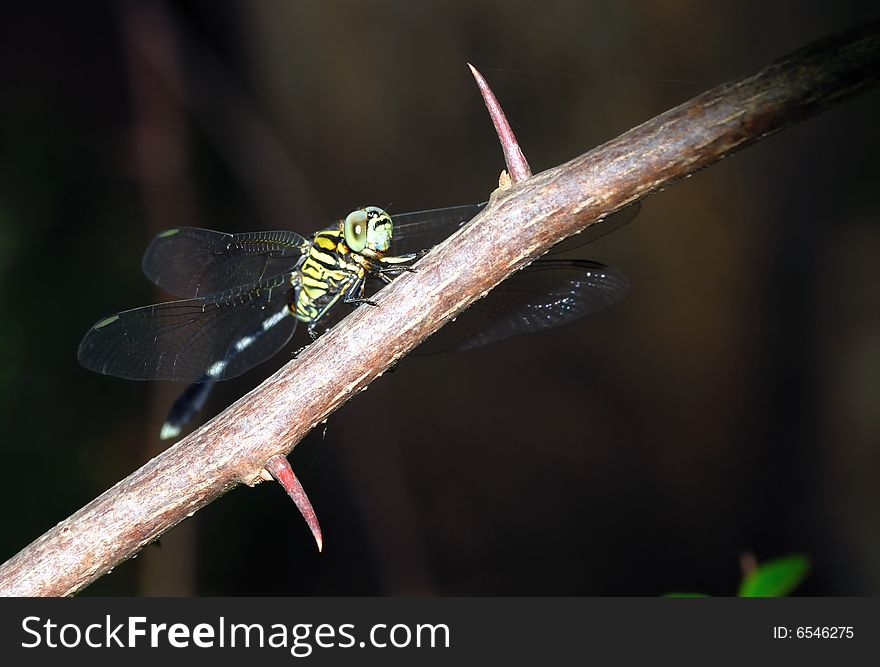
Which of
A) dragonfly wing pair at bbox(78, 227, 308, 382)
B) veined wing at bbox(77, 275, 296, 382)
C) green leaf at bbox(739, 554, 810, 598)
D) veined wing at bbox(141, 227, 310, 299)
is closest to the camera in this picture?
green leaf at bbox(739, 554, 810, 598)

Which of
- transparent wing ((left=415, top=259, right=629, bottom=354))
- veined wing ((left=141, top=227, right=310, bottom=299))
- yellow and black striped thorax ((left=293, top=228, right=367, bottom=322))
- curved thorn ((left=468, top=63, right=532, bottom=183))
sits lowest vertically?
curved thorn ((left=468, top=63, right=532, bottom=183))

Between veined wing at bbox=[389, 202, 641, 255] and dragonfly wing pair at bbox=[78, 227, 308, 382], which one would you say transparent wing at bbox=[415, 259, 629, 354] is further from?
dragonfly wing pair at bbox=[78, 227, 308, 382]

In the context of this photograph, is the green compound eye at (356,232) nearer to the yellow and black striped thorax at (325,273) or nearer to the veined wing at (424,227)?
the yellow and black striped thorax at (325,273)

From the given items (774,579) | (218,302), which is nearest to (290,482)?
(774,579)

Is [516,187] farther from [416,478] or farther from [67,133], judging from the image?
[67,133]

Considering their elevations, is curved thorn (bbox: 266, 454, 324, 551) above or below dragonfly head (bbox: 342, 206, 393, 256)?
below

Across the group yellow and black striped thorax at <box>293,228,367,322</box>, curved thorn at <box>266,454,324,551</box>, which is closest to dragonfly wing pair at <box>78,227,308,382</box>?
yellow and black striped thorax at <box>293,228,367,322</box>

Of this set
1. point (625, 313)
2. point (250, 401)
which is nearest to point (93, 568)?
point (250, 401)
